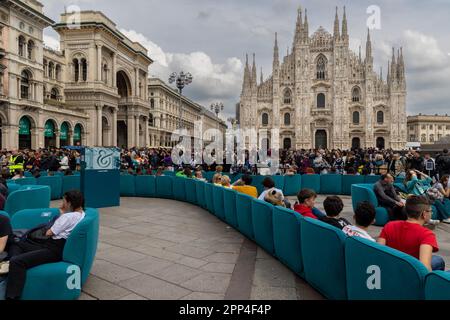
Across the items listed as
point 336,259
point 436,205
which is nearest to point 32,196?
point 336,259

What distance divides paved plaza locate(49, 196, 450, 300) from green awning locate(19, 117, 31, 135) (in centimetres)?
2421

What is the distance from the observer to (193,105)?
90000 mm

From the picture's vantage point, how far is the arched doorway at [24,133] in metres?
27.7

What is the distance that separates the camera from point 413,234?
3.10m

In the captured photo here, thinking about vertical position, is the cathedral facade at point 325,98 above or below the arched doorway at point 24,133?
above

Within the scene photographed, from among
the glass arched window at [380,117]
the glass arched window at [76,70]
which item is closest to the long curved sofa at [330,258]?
the glass arched window at [76,70]

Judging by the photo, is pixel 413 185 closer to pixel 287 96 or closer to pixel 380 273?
pixel 380 273

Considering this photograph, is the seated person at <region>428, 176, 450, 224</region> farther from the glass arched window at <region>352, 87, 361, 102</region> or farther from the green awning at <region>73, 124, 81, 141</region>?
the glass arched window at <region>352, 87, 361, 102</region>

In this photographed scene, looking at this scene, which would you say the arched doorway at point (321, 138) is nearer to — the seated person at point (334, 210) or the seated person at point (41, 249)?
the seated person at point (334, 210)

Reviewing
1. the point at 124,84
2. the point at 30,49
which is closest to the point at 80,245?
the point at 30,49

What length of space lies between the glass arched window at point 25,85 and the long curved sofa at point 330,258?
2793cm

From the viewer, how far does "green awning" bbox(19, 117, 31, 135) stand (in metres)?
27.5

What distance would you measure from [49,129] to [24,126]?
3586mm

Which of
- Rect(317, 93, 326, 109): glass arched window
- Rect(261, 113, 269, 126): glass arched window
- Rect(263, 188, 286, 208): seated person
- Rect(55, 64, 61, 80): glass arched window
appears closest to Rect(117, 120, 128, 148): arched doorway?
Rect(55, 64, 61, 80): glass arched window
